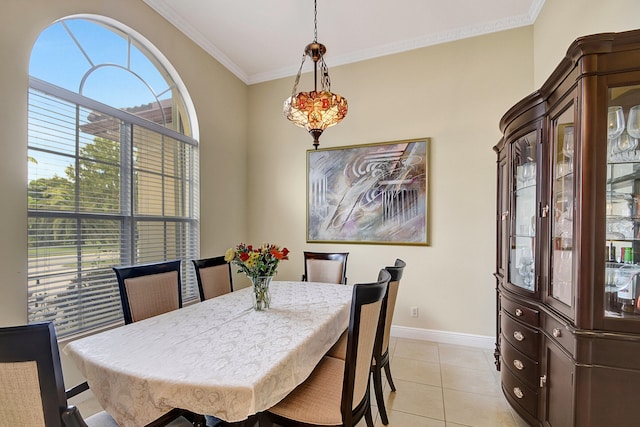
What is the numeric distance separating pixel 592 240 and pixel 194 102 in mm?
3576

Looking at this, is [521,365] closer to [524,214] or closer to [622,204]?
[524,214]

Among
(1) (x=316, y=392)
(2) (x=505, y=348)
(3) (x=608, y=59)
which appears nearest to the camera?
(3) (x=608, y=59)

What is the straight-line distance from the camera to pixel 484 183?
10.1ft

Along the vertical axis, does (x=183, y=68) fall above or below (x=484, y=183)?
above

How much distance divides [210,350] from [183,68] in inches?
118

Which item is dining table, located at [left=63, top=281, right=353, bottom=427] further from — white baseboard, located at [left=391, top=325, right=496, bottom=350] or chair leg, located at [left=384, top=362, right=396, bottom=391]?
white baseboard, located at [left=391, top=325, right=496, bottom=350]

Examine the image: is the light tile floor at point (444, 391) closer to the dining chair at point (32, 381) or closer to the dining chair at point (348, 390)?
the dining chair at point (348, 390)

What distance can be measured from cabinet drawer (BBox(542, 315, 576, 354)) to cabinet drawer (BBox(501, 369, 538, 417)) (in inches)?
Answer: 17.4

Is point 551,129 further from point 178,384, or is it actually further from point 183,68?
point 183,68

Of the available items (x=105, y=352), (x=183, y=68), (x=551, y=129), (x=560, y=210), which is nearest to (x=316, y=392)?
(x=105, y=352)

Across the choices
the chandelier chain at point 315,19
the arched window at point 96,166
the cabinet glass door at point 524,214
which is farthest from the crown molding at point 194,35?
the cabinet glass door at point 524,214

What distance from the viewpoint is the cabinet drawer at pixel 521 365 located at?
1729 millimetres

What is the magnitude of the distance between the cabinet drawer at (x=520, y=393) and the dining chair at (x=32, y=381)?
7.33 ft

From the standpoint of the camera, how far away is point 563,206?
1.58 m
